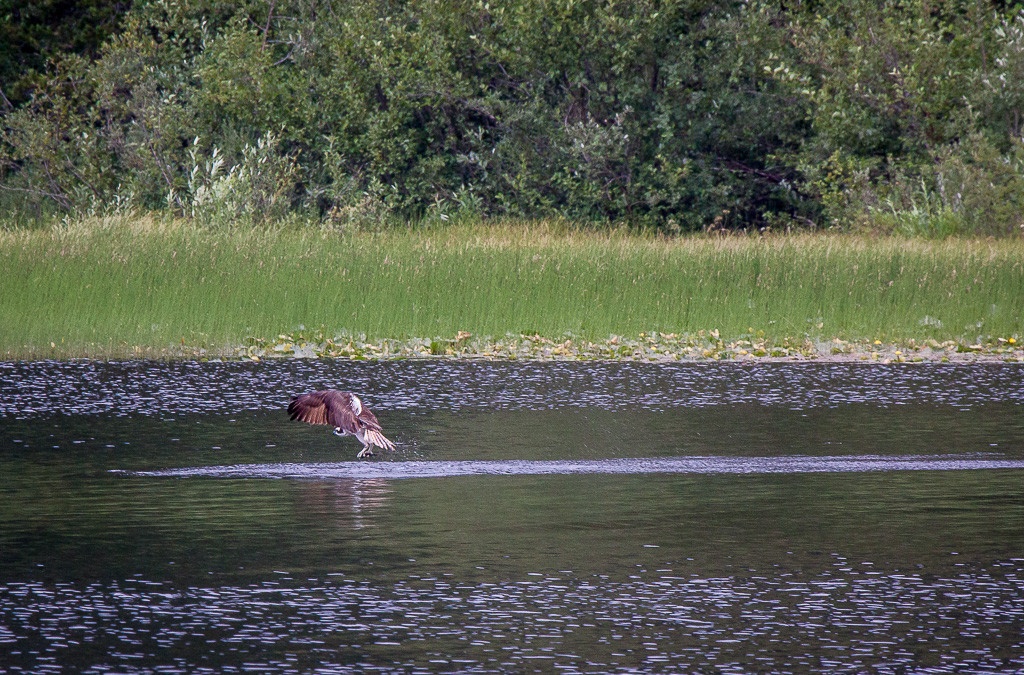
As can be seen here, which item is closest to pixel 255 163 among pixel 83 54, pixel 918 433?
pixel 83 54

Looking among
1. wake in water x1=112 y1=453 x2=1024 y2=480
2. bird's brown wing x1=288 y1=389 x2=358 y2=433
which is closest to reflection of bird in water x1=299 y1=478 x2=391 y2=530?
wake in water x1=112 y1=453 x2=1024 y2=480

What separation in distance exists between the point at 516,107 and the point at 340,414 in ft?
71.3

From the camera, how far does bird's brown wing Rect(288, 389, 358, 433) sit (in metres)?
10.3

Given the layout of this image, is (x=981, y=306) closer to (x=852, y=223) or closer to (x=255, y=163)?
(x=852, y=223)

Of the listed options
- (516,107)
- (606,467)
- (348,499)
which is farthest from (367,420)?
(516,107)

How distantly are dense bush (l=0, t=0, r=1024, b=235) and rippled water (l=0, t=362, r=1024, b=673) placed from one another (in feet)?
53.7

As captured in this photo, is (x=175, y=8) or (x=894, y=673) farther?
(x=175, y=8)

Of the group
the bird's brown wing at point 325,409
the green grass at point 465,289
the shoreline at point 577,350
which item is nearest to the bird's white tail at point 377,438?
the bird's brown wing at point 325,409

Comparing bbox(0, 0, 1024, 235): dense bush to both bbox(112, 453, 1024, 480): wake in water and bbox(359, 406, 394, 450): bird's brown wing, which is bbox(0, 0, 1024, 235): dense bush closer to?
bbox(112, 453, 1024, 480): wake in water

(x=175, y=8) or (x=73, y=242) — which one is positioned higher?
(x=175, y=8)

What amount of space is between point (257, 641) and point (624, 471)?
4253mm

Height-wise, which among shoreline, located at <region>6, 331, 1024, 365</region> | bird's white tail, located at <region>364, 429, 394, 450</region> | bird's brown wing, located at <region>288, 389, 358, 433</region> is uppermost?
bird's brown wing, located at <region>288, 389, 358, 433</region>

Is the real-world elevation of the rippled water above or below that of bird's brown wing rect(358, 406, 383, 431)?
below

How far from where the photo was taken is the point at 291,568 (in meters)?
7.41
